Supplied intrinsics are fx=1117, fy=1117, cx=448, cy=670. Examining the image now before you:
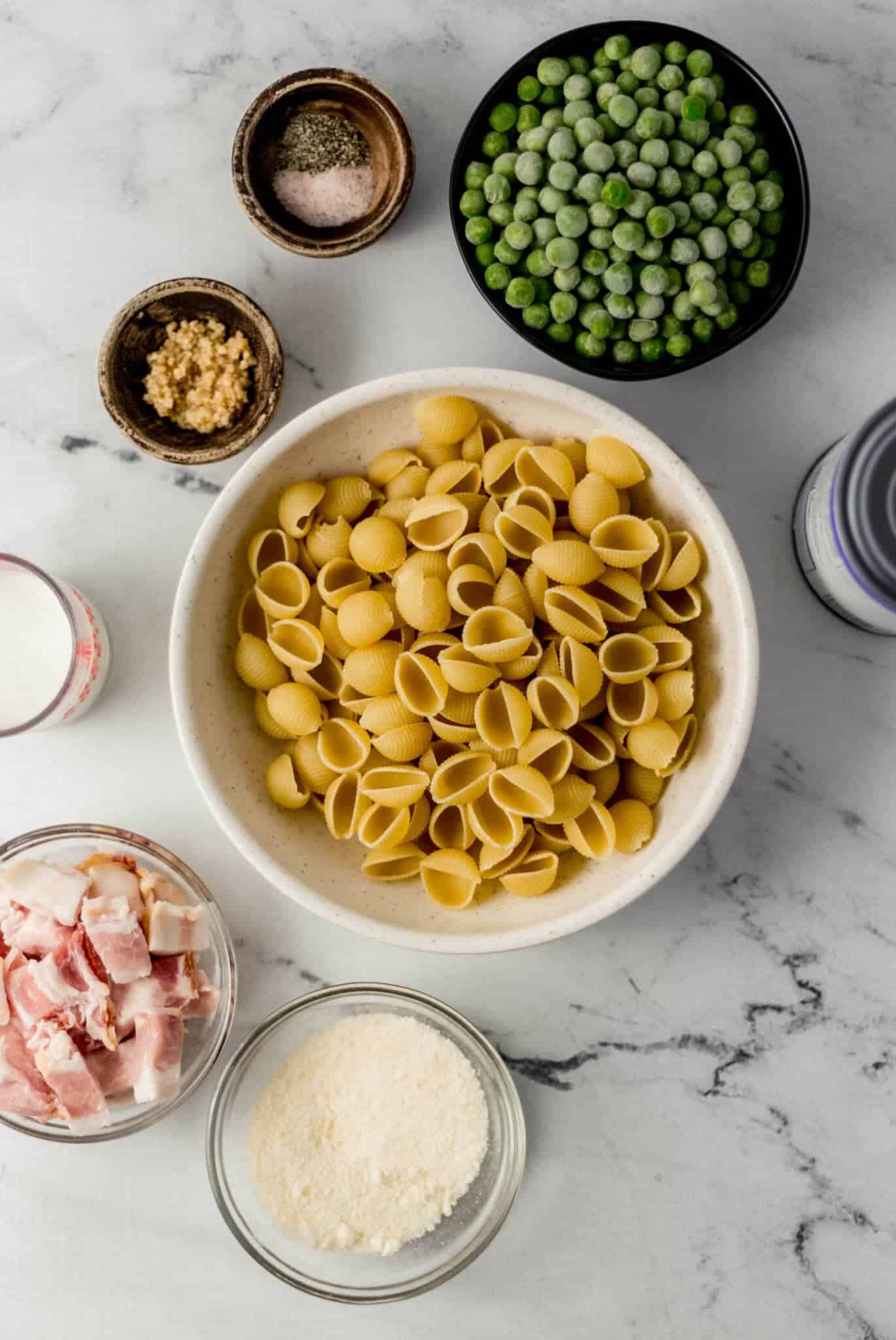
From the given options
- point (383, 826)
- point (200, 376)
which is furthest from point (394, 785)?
point (200, 376)

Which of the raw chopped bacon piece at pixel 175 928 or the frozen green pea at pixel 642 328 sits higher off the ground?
the frozen green pea at pixel 642 328

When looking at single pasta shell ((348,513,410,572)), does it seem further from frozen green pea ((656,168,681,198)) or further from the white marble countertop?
frozen green pea ((656,168,681,198))

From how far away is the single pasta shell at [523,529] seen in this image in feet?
→ 3.38

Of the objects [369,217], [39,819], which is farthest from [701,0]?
[39,819]

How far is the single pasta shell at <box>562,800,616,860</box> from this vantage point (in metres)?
1.04

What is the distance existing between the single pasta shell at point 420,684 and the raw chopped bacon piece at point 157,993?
0.36m

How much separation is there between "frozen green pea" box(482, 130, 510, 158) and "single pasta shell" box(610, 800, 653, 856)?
64cm

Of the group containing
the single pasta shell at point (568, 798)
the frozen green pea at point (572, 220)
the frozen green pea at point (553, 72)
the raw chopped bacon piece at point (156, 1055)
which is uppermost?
the frozen green pea at point (553, 72)

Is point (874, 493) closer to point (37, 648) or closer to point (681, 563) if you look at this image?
point (681, 563)

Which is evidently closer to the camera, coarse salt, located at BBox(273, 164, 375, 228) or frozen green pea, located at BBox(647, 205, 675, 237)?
frozen green pea, located at BBox(647, 205, 675, 237)

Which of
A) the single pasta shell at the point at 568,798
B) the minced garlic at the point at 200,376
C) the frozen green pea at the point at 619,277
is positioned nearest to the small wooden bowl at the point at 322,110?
the minced garlic at the point at 200,376

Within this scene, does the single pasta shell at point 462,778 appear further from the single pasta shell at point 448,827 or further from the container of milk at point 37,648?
the container of milk at point 37,648

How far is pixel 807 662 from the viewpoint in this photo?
1.20 m

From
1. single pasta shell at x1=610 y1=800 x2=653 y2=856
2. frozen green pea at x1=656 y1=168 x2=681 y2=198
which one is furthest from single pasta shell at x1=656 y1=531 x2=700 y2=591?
frozen green pea at x1=656 y1=168 x2=681 y2=198
